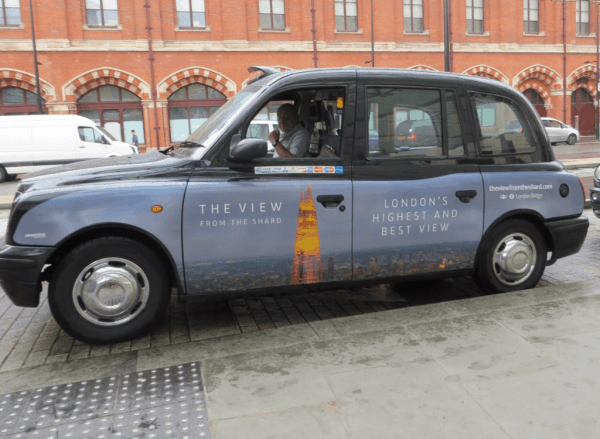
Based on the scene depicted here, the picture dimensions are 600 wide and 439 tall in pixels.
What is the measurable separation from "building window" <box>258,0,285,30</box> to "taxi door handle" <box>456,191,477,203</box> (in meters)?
26.4

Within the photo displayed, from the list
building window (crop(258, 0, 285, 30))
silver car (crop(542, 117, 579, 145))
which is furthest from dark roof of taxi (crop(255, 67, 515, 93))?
silver car (crop(542, 117, 579, 145))

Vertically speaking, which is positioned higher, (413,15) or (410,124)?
(413,15)

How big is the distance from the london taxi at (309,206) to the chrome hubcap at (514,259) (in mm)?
12

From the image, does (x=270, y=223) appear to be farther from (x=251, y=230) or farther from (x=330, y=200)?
(x=330, y=200)

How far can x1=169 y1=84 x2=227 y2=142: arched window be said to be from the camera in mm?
27609

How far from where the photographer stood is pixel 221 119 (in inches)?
157

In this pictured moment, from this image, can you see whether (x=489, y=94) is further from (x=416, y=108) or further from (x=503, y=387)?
(x=503, y=387)

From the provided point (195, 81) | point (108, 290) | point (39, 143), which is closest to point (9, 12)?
point (195, 81)

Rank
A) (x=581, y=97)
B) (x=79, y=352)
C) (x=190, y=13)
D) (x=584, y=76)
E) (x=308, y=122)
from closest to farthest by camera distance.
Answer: (x=79, y=352) → (x=308, y=122) → (x=190, y=13) → (x=584, y=76) → (x=581, y=97)

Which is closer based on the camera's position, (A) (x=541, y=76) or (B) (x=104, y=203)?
(B) (x=104, y=203)

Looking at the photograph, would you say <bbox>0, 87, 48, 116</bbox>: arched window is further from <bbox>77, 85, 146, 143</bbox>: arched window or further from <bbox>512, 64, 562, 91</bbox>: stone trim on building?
<bbox>512, 64, 562, 91</bbox>: stone trim on building

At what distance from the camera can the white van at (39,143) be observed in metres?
19.2

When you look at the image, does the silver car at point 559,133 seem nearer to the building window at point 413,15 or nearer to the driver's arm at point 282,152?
the building window at point 413,15

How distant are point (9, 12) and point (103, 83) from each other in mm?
5005
